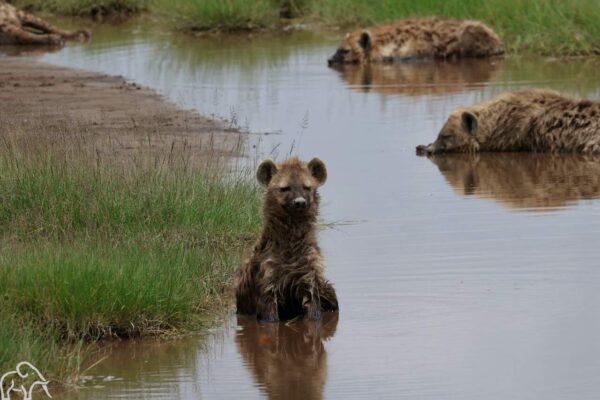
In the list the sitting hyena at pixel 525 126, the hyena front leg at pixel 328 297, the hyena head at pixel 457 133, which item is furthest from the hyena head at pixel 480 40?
the hyena front leg at pixel 328 297

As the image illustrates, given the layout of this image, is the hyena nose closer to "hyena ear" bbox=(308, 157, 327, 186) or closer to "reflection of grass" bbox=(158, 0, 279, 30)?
"hyena ear" bbox=(308, 157, 327, 186)

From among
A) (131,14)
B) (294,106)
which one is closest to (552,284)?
(294,106)

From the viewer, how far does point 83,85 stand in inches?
603

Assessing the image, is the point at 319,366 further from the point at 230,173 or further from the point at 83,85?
the point at 83,85

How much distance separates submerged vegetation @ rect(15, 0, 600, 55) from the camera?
1736 cm

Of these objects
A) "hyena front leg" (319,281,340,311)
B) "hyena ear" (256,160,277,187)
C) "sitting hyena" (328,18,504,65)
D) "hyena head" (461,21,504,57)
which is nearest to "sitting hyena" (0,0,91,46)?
"sitting hyena" (328,18,504,65)

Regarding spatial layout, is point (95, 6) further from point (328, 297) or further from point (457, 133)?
point (328, 297)

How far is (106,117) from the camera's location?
42.3 ft

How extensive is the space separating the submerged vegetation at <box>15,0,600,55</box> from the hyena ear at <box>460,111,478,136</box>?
523 centimetres

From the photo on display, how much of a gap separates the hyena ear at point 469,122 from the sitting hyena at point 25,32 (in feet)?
32.8

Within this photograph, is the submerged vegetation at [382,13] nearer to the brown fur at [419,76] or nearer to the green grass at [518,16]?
the green grass at [518,16]

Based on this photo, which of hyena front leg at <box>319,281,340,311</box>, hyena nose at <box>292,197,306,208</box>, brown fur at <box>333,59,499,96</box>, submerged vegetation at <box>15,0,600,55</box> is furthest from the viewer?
submerged vegetation at <box>15,0,600,55</box>

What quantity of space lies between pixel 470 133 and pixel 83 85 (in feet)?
15.6

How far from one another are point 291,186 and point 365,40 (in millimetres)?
11540
